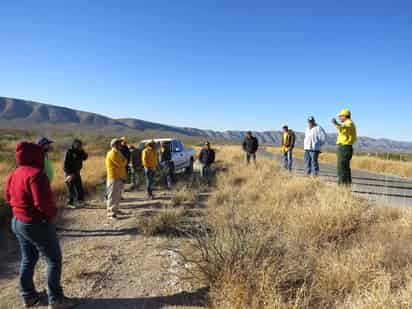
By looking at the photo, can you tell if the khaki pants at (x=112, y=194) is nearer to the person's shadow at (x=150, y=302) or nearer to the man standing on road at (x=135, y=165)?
the person's shadow at (x=150, y=302)

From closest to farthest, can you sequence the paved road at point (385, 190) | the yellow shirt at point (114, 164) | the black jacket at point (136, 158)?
the yellow shirt at point (114, 164) → the paved road at point (385, 190) → the black jacket at point (136, 158)

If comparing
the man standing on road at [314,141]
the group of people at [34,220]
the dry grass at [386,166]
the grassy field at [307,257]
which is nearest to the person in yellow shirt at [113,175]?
the grassy field at [307,257]

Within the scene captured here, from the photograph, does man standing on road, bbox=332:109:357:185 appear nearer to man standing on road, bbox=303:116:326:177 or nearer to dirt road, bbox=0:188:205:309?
man standing on road, bbox=303:116:326:177

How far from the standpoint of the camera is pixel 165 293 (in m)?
3.14

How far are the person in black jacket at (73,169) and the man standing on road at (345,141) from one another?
20.7 ft

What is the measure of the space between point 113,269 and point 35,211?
151 centimetres

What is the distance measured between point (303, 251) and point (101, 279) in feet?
8.51

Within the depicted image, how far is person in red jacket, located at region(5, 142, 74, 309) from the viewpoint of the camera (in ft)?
8.74

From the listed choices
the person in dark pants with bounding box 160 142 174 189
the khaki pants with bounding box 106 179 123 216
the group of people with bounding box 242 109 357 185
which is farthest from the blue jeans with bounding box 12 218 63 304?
the person in dark pants with bounding box 160 142 174 189

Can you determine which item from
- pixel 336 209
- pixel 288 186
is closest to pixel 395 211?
pixel 336 209

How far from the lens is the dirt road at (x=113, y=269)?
3.03m

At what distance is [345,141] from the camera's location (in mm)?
6371

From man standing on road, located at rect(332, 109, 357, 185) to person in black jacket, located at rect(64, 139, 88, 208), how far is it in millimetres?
6300

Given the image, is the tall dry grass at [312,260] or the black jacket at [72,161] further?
the black jacket at [72,161]
